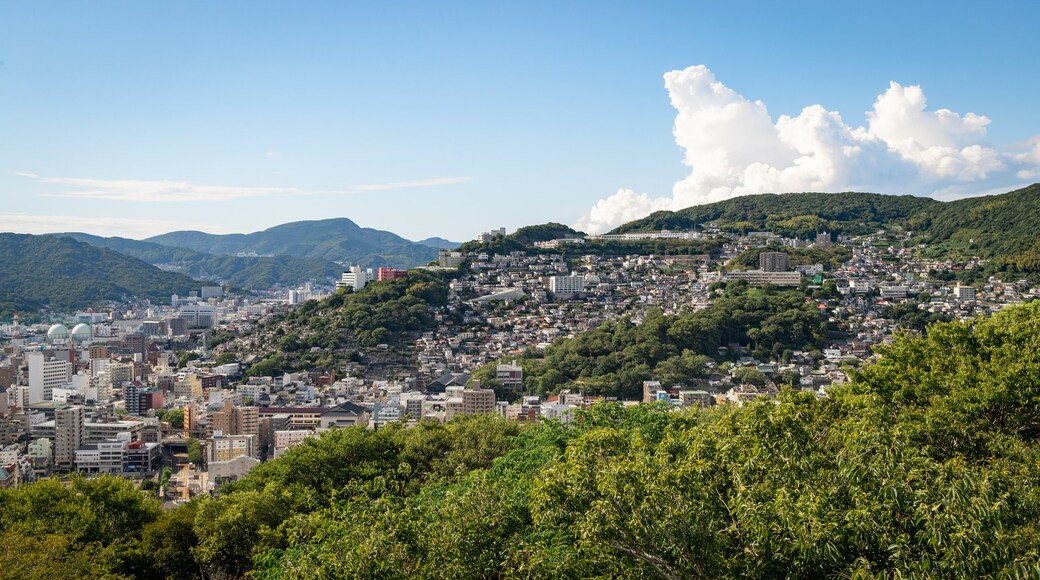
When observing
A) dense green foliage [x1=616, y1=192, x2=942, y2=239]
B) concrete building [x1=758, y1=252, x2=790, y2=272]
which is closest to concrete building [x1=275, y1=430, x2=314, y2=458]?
concrete building [x1=758, y1=252, x2=790, y2=272]

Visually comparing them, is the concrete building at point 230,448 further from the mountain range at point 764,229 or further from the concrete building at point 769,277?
the mountain range at point 764,229

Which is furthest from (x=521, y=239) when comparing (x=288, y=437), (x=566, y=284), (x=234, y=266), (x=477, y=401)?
(x=234, y=266)

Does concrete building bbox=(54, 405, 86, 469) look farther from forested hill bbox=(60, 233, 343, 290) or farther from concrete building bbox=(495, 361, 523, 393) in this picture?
forested hill bbox=(60, 233, 343, 290)

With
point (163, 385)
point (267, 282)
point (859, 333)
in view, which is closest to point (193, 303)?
point (267, 282)

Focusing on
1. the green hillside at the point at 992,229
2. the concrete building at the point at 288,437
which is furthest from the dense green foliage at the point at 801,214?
the concrete building at the point at 288,437

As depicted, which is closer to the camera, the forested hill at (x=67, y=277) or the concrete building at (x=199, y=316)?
the concrete building at (x=199, y=316)

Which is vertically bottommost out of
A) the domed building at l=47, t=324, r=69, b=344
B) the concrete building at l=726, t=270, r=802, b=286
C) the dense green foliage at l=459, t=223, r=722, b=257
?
the domed building at l=47, t=324, r=69, b=344

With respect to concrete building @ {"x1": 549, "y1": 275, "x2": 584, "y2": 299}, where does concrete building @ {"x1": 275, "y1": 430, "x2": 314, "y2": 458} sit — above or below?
below
